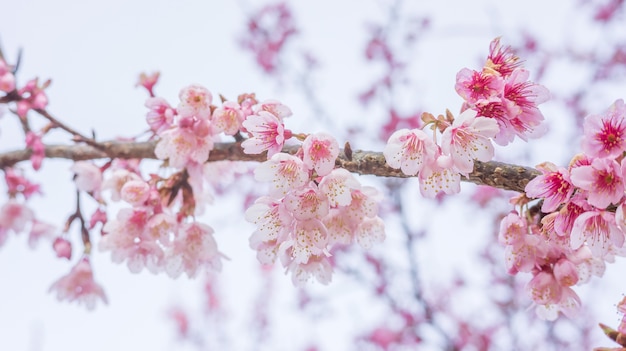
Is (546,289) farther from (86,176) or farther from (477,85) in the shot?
(86,176)

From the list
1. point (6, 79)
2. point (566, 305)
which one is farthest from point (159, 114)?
point (566, 305)

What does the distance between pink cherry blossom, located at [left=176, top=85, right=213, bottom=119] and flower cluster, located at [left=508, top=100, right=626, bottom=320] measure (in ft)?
3.34

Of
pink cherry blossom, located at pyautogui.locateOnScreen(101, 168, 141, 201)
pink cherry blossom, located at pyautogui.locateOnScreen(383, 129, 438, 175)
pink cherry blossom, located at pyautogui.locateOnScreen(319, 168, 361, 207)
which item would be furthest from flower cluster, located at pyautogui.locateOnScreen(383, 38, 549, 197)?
pink cherry blossom, located at pyautogui.locateOnScreen(101, 168, 141, 201)

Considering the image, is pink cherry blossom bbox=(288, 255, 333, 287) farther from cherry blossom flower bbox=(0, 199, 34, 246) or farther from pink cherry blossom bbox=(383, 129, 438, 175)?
cherry blossom flower bbox=(0, 199, 34, 246)

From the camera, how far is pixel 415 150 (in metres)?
1.53

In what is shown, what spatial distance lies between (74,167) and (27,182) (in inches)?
25.6

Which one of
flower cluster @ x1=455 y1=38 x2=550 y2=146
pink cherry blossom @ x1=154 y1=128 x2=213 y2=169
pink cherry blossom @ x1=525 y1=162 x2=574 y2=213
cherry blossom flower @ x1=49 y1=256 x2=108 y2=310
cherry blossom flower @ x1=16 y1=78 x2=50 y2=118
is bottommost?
pink cherry blossom @ x1=525 y1=162 x2=574 y2=213

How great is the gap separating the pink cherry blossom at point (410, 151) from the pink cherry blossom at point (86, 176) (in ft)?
4.46

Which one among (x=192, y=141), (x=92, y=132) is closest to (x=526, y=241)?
(x=192, y=141)

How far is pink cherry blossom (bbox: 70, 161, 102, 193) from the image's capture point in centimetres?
235

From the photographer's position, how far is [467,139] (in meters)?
1.45

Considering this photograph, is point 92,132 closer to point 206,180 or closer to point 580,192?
point 206,180

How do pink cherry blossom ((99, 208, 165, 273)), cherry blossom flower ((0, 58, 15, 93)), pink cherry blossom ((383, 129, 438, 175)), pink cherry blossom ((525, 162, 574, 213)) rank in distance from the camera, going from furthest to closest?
cherry blossom flower ((0, 58, 15, 93)) < pink cherry blossom ((99, 208, 165, 273)) < pink cherry blossom ((383, 129, 438, 175)) < pink cherry blossom ((525, 162, 574, 213))

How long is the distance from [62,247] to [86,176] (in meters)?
0.39
